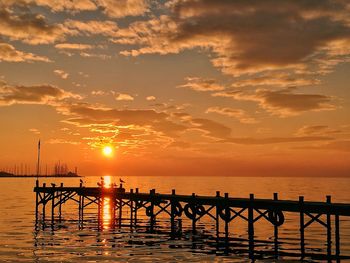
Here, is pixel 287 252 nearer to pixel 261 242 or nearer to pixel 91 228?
pixel 261 242

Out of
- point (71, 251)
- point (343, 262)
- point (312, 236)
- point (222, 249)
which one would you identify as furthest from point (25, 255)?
point (312, 236)

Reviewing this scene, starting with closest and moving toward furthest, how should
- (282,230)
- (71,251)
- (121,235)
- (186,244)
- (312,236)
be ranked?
(71,251) → (186,244) → (121,235) → (312,236) → (282,230)

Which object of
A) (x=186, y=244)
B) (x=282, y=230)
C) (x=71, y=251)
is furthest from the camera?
(x=282, y=230)

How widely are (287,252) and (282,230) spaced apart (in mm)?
16673

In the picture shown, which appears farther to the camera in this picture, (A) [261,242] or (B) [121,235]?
(B) [121,235]

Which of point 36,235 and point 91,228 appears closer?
point 36,235

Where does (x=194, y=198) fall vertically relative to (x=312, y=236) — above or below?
above

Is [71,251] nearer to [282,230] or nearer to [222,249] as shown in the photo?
[222,249]

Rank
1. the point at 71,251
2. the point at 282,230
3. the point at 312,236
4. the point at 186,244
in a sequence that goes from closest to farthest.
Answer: the point at 71,251 → the point at 186,244 → the point at 312,236 → the point at 282,230

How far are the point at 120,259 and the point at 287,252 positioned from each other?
1176 centimetres

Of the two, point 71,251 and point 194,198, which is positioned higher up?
point 194,198

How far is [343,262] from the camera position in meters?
28.3

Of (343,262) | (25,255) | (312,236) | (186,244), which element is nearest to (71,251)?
(25,255)

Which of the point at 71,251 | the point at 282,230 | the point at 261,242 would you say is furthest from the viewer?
the point at 282,230
